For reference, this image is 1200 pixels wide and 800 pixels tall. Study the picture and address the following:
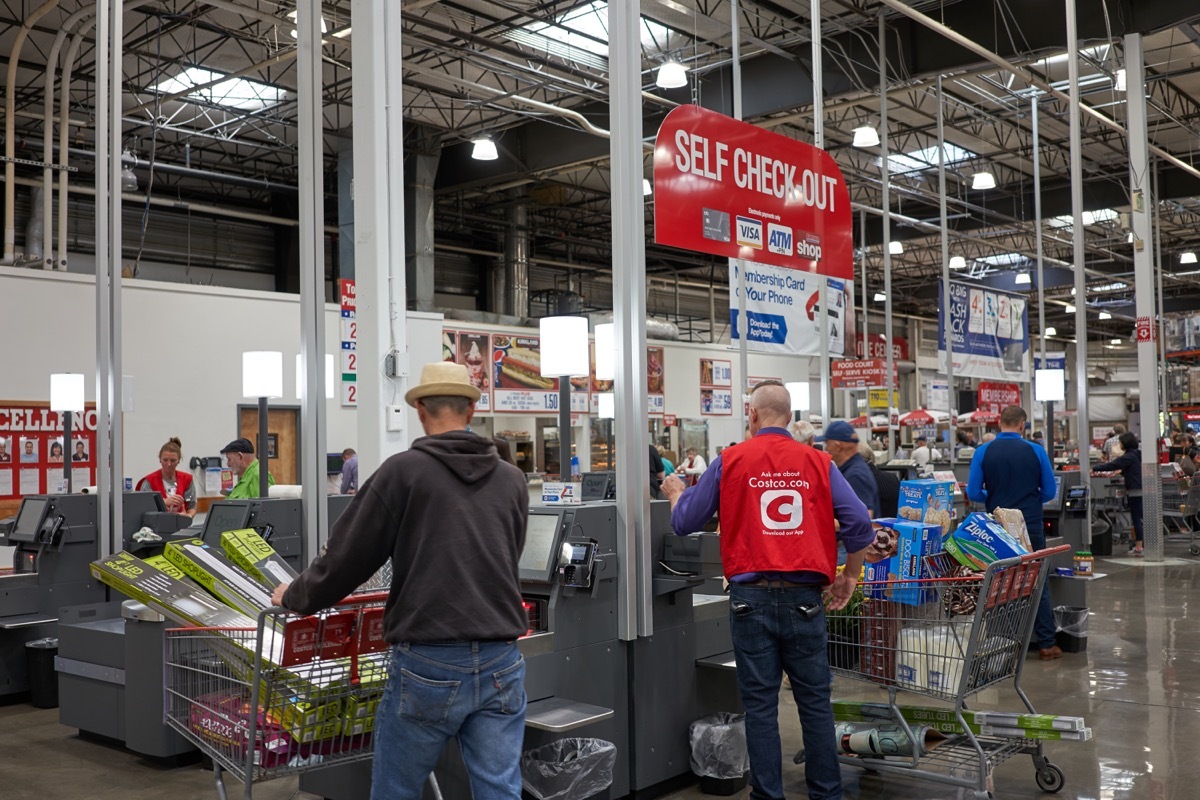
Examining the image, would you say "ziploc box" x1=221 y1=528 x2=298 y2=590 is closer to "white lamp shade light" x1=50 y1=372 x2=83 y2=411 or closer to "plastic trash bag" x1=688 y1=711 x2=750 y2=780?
"plastic trash bag" x1=688 y1=711 x2=750 y2=780

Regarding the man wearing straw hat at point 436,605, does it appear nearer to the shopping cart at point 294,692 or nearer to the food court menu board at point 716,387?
the shopping cart at point 294,692

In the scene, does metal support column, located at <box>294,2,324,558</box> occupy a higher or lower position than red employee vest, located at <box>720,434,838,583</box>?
higher

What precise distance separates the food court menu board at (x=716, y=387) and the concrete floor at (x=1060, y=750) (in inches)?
493

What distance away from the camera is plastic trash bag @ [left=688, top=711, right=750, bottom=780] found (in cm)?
432

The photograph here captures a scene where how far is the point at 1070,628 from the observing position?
7.18 meters

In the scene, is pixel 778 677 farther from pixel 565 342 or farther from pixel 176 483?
pixel 176 483

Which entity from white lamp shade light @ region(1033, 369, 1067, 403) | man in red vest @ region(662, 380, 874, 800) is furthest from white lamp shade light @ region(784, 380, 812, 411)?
man in red vest @ region(662, 380, 874, 800)

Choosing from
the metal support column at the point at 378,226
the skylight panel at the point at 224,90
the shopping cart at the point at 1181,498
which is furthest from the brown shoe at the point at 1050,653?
the skylight panel at the point at 224,90

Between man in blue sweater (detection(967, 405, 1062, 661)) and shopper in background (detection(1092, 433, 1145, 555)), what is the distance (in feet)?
22.0

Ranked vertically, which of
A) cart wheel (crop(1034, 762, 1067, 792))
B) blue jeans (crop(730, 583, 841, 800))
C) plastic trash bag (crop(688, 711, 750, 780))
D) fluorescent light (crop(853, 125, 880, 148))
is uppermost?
fluorescent light (crop(853, 125, 880, 148))

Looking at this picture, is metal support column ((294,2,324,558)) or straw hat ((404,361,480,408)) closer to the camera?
straw hat ((404,361,480,408))

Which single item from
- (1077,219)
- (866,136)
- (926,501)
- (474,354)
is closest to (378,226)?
(926,501)

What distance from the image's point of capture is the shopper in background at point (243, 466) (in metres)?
7.67

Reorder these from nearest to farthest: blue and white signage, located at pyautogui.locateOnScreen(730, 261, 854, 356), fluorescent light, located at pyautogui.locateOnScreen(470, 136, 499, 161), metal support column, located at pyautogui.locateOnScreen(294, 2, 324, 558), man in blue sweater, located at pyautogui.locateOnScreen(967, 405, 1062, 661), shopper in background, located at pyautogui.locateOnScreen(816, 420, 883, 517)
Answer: metal support column, located at pyautogui.locateOnScreen(294, 2, 324, 558), shopper in background, located at pyautogui.locateOnScreen(816, 420, 883, 517), man in blue sweater, located at pyautogui.locateOnScreen(967, 405, 1062, 661), blue and white signage, located at pyautogui.locateOnScreen(730, 261, 854, 356), fluorescent light, located at pyautogui.locateOnScreen(470, 136, 499, 161)
